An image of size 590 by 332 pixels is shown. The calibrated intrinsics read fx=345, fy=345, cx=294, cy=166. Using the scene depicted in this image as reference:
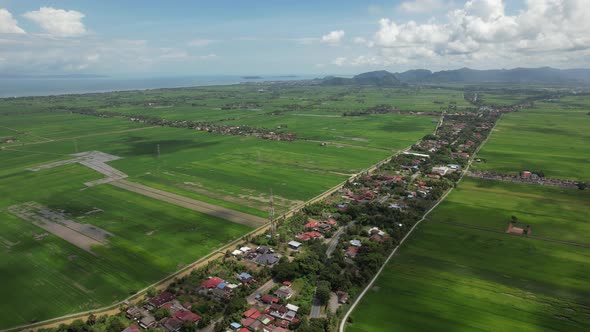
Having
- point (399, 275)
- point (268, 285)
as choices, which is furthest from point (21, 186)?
point (399, 275)

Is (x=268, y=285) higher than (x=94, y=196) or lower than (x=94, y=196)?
lower

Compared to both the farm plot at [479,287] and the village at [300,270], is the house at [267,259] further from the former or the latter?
the farm plot at [479,287]

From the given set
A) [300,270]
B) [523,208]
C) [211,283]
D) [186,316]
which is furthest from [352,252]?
[523,208]

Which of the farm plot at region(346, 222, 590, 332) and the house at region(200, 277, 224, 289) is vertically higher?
the house at region(200, 277, 224, 289)

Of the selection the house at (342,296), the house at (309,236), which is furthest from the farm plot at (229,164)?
the house at (342,296)

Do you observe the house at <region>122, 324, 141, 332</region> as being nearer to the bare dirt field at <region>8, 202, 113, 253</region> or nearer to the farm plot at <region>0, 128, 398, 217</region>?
the bare dirt field at <region>8, 202, 113, 253</region>

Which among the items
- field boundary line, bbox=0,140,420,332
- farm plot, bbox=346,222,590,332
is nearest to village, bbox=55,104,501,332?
field boundary line, bbox=0,140,420,332

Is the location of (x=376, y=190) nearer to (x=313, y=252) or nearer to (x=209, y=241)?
(x=313, y=252)
